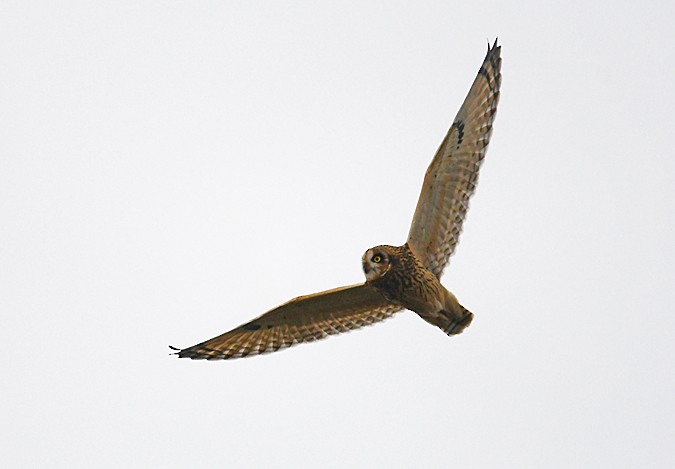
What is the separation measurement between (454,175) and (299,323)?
10.0ft

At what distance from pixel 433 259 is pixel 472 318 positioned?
1104 mm

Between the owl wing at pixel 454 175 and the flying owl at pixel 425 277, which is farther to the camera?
the owl wing at pixel 454 175

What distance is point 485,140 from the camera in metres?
15.6

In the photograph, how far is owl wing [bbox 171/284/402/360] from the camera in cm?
1570

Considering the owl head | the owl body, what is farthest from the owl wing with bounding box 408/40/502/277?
the owl head

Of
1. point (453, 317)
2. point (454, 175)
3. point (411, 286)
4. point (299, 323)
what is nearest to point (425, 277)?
point (411, 286)

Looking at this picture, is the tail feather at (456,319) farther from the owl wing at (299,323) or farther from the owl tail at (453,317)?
the owl wing at (299,323)

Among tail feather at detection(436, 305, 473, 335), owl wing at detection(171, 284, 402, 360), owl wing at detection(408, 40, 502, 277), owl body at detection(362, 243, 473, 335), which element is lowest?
tail feather at detection(436, 305, 473, 335)

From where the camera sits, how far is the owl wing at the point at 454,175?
51.0 feet

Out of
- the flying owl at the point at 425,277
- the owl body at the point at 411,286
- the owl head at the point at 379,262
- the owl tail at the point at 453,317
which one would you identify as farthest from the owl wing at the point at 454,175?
the owl head at the point at 379,262

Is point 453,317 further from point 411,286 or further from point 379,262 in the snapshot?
point 379,262

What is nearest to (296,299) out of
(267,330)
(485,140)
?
(267,330)

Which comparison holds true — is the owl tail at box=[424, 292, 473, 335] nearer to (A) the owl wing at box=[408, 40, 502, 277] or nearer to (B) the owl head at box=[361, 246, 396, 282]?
(A) the owl wing at box=[408, 40, 502, 277]

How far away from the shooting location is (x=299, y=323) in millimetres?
16000
